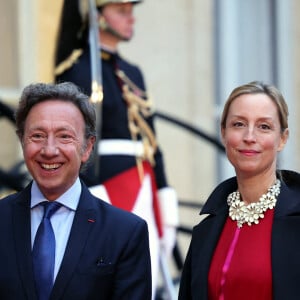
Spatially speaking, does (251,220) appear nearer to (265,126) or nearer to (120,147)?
(265,126)

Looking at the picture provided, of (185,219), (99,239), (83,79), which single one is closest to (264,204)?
(99,239)

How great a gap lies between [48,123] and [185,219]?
542cm

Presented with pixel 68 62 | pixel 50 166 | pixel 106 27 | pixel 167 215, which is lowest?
pixel 167 215

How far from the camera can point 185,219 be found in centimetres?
→ 834

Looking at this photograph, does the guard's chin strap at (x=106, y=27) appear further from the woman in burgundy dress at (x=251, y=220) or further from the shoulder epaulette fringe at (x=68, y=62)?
the woman in burgundy dress at (x=251, y=220)

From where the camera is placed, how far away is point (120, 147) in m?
4.91

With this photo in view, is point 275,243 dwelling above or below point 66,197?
below

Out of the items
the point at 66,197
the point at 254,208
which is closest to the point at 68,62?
the point at 66,197

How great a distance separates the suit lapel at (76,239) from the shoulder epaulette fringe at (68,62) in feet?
5.83

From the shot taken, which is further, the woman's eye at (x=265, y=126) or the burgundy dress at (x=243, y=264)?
the woman's eye at (x=265, y=126)

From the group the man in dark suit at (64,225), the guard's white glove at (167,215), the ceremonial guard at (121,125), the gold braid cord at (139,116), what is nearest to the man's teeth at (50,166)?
the man in dark suit at (64,225)

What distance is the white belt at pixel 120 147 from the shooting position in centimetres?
487

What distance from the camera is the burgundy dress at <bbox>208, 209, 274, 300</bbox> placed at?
9.55 ft

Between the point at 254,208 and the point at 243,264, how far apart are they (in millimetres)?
181
